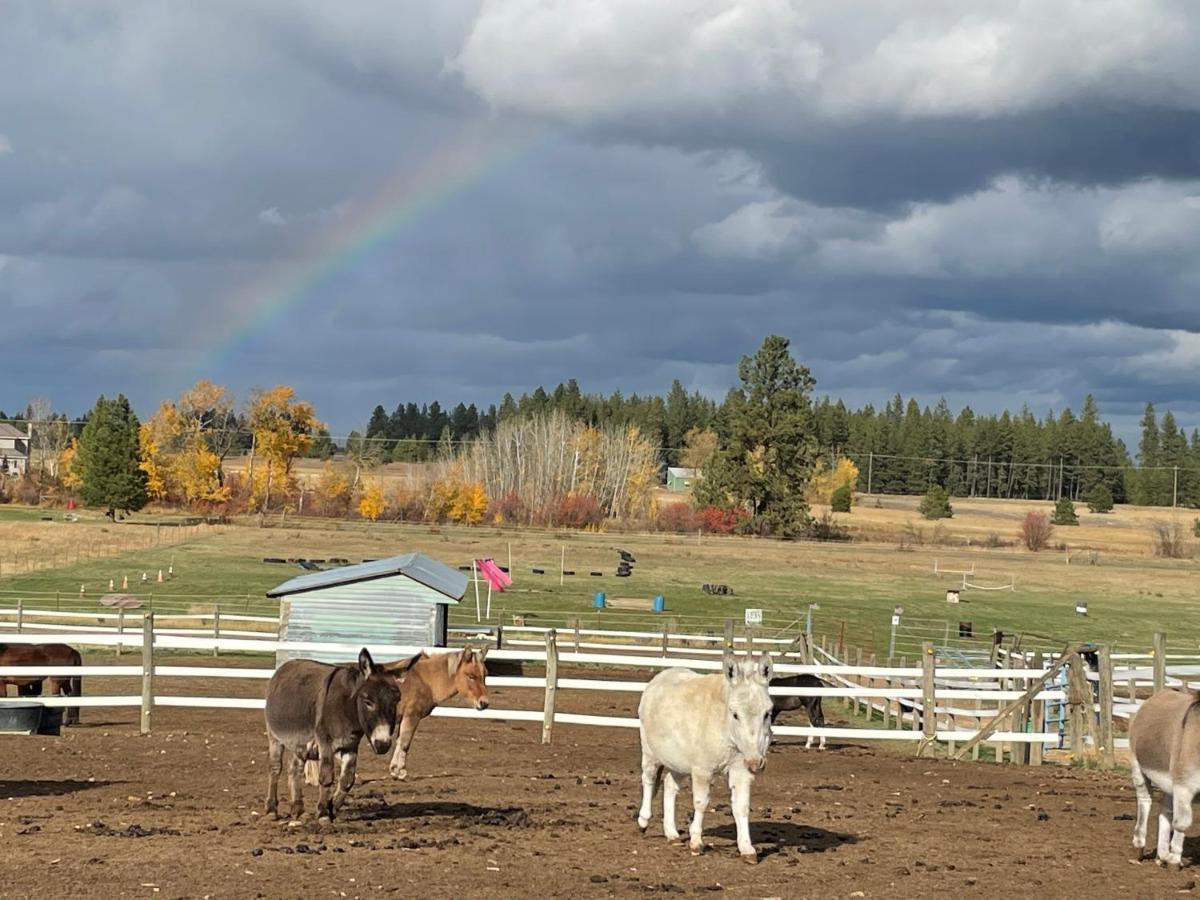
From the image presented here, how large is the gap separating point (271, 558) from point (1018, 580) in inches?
1873

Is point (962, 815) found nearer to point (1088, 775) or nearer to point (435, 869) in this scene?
point (1088, 775)

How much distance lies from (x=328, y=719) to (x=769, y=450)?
109m

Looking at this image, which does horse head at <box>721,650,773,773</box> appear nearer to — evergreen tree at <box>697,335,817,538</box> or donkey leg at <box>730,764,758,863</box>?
donkey leg at <box>730,764,758,863</box>

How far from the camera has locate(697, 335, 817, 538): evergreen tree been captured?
117 meters

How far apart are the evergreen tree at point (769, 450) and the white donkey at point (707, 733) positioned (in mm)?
106466

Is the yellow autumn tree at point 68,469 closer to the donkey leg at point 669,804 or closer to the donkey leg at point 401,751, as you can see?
the donkey leg at point 401,751

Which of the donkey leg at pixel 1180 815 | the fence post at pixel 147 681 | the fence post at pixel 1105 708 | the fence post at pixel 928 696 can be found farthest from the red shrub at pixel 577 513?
the donkey leg at pixel 1180 815

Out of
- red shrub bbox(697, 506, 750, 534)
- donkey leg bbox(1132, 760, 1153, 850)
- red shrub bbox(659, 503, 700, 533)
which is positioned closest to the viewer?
donkey leg bbox(1132, 760, 1153, 850)

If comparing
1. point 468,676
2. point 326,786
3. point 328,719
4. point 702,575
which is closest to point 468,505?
point 702,575

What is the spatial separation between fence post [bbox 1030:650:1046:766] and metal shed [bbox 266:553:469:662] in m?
14.3

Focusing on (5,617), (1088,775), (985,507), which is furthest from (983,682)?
(985,507)

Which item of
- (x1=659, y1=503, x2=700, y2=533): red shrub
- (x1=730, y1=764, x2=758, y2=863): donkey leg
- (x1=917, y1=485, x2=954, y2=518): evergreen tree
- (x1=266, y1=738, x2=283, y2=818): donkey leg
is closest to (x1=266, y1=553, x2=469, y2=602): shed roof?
(x1=266, y1=738, x2=283, y2=818): donkey leg

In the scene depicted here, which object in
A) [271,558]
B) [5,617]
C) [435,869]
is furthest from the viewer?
[271,558]

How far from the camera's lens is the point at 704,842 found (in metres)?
11.3
